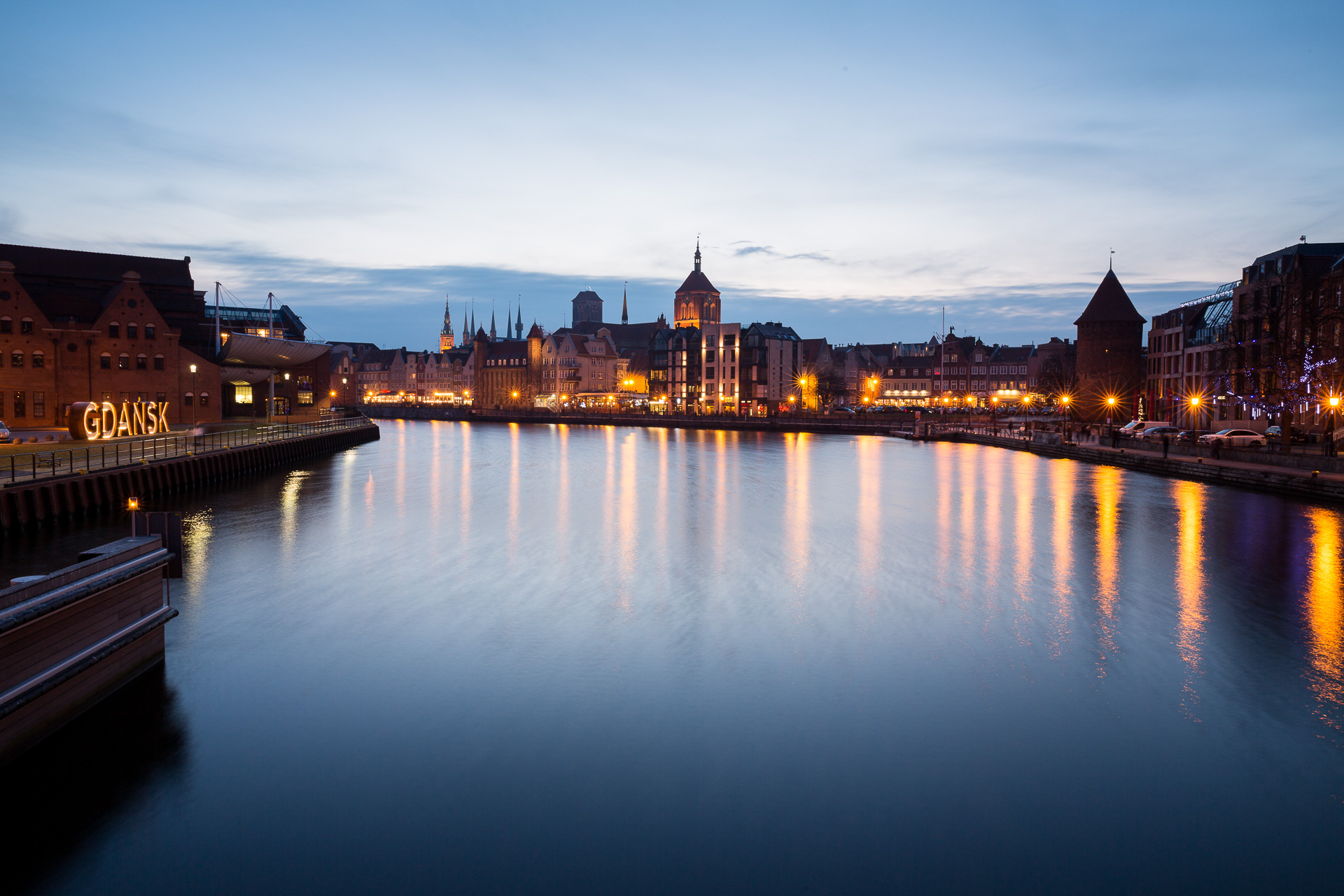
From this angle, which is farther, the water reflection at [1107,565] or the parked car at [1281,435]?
the parked car at [1281,435]

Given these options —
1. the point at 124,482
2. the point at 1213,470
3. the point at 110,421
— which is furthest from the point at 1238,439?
the point at 110,421

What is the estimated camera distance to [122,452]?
38.4 m

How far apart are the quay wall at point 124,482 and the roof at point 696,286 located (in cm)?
10267

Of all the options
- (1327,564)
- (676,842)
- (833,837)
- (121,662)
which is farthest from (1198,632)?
(121,662)

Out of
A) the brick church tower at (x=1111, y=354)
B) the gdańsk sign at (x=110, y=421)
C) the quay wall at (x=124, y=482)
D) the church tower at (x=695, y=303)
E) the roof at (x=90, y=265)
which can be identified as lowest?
the quay wall at (x=124, y=482)

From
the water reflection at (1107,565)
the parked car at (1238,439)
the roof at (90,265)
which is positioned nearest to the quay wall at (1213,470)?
the water reflection at (1107,565)

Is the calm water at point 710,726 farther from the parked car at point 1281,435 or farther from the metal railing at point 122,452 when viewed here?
the parked car at point 1281,435

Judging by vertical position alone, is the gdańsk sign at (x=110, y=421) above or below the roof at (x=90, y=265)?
below

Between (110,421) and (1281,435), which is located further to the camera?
(1281,435)

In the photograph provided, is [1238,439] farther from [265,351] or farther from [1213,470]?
[265,351]

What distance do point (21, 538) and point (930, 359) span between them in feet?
515

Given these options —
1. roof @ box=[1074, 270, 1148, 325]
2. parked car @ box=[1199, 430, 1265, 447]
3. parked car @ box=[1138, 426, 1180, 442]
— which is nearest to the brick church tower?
roof @ box=[1074, 270, 1148, 325]

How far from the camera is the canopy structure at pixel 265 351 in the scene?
76.2 meters

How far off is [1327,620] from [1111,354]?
79.2 m
